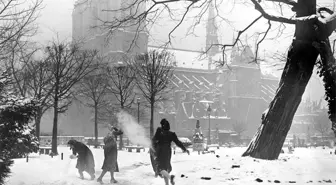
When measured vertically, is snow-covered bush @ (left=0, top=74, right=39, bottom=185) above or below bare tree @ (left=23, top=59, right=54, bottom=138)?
below

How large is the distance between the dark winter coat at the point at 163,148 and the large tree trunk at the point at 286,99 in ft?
10.9

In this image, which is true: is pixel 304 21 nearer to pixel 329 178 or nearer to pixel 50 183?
pixel 329 178

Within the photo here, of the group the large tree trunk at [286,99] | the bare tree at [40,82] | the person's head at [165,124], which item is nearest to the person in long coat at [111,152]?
the person's head at [165,124]

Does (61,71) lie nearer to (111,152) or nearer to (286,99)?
(111,152)

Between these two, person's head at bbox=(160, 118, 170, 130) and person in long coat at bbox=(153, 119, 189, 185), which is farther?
person's head at bbox=(160, 118, 170, 130)

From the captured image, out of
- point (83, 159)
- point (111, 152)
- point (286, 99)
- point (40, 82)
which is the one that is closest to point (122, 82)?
point (40, 82)

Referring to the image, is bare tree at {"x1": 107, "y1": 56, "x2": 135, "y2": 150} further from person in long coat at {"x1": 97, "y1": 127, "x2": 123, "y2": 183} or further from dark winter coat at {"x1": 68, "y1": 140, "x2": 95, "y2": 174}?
person in long coat at {"x1": 97, "y1": 127, "x2": 123, "y2": 183}

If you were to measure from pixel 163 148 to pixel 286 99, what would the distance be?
458 centimetres

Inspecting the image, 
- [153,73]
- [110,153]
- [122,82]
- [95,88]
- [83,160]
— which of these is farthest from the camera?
[95,88]

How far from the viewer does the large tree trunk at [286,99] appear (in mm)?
12523

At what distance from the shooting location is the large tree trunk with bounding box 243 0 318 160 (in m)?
12.5

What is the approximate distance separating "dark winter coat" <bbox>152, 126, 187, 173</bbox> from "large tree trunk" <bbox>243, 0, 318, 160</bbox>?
331 cm

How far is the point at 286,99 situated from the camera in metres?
12.9

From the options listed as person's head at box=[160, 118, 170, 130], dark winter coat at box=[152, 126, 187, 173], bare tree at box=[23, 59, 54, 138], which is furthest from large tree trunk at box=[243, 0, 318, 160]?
bare tree at box=[23, 59, 54, 138]
